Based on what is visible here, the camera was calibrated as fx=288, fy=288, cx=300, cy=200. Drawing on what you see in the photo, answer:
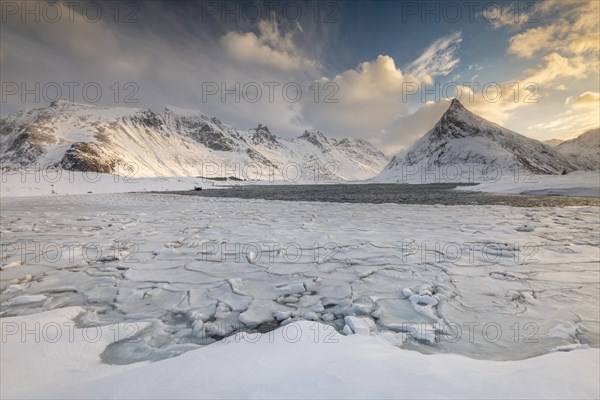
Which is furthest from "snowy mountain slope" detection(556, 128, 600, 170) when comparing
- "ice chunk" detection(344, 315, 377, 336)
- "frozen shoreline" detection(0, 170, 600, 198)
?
"ice chunk" detection(344, 315, 377, 336)

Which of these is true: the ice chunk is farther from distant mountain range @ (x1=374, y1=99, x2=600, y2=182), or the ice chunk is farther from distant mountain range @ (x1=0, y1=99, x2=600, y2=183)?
distant mountain range @ (x1=374, y1=99, x2=600, y2=182)

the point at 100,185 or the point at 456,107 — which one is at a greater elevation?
the point at 456,107

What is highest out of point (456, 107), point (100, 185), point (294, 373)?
point (456, 107)

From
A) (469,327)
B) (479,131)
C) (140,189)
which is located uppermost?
(479,131)

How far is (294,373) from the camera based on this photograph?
1.77 metres

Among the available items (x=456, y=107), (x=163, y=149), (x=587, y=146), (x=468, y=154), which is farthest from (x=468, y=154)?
(x=587, y=146)

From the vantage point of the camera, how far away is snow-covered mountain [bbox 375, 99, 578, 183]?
8950 centimetres

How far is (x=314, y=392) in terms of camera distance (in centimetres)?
157

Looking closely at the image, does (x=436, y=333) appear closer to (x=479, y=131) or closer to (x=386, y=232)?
(x=386, y=232)

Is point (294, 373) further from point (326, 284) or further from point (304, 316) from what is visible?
point (326, 284)

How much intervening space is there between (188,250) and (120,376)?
3904 mm

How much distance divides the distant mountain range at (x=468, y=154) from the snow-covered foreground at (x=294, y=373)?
87.8 meters

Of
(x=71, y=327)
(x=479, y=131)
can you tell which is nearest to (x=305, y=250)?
(x=71, y=327)

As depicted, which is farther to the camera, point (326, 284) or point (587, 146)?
point (587, 146)
